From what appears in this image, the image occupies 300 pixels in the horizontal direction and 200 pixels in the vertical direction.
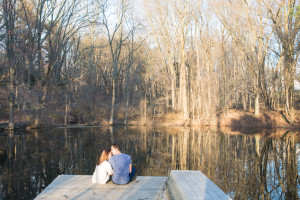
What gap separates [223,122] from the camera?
95.9 ft

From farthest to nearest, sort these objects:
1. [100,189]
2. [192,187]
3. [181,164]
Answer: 1. [181,164]
2. [100,189]
3. [192,187]

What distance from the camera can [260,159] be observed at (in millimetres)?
11141

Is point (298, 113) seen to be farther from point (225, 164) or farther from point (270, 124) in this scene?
point (225, 164)

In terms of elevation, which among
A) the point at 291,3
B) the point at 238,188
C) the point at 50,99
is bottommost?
the point at 238,188

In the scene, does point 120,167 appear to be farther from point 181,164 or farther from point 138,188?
point 181,164

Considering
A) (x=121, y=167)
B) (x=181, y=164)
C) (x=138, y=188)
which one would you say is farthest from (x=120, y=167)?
(x=181, y=164)

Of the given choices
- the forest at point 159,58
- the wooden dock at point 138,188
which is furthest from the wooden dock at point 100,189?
the forest at point 159,58

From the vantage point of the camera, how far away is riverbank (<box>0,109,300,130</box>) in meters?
26.4

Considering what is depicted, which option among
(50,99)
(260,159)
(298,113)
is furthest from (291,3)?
(50,99)

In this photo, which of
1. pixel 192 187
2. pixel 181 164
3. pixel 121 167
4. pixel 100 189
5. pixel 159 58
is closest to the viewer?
pixel 192 187

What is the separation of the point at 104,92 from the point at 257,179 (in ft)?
120

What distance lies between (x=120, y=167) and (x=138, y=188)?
64 centimetres

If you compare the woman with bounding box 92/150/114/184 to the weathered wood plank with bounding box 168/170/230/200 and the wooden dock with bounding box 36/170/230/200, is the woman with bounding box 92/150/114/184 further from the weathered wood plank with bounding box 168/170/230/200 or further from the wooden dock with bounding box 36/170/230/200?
the weathered wood plank with bounding box 168/170/230/200

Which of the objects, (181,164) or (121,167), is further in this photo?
(181,164)
